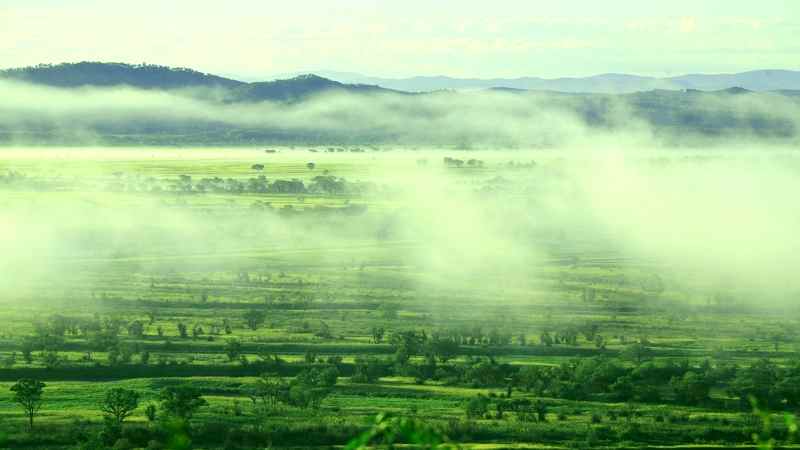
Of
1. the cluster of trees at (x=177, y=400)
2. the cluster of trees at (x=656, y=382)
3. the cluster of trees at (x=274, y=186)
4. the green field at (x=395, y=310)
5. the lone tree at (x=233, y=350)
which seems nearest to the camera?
the cluster of trees at (x=177, y=400)

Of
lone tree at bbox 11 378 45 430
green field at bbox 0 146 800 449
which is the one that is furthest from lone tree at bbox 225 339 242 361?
lone tree at bbox 11 378 45 430

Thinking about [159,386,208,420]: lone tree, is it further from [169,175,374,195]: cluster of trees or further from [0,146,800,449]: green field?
[169,175,374,195]: cluster of trees

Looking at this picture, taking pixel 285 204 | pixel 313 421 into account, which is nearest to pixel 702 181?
pixel 285 204

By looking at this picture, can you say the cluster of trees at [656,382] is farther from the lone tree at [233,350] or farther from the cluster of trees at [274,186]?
the cluster of trees at [274,186]

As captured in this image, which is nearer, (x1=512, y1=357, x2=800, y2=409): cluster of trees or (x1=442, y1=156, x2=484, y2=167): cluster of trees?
(x1=512, y1=357, x2=800, y2=409): cluster of trees

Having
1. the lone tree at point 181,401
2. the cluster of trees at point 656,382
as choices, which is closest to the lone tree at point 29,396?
the lone tree at point 181,401

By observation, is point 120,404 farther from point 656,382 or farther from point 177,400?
point 656,382
